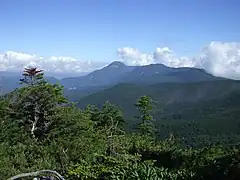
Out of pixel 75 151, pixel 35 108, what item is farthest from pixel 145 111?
pixel 75 151

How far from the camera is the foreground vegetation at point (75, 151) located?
62.6ft

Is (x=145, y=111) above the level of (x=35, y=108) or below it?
below

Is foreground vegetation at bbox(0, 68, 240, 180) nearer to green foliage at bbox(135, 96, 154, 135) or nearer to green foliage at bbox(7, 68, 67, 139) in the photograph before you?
green foliage at bbox(7, 68, 67, 139)

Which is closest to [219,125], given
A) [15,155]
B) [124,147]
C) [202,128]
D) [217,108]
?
[202,128]

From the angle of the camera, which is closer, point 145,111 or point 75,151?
point 75,151

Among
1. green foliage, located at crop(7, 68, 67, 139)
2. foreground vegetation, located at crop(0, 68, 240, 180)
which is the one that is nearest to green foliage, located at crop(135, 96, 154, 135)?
foreground vegetation, located at crop(0, 68, 240, 180)

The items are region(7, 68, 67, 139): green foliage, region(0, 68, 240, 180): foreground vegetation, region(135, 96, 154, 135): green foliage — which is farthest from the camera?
region(135, 96, 154, 135): green foliage

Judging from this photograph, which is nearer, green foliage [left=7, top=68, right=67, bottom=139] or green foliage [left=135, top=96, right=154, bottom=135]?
green foliage [left=7, top=68, right=67, bottom=139]

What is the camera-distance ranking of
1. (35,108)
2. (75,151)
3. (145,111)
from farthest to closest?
1. (145,111)
2. (35,108)
3. (75,151)

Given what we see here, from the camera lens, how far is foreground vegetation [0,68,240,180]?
1909 cm

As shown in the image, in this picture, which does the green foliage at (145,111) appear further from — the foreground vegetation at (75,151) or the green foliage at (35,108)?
the green foliage at (35,108)

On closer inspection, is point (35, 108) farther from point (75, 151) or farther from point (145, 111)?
point (145, 111)

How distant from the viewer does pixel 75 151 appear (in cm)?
2416

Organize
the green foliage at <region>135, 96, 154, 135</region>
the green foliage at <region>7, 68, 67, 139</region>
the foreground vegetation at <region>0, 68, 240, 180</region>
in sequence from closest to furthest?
the foreground vegetation at <region>0, 68, 240, 180</region>
the green foliage at <region>7, 68, 67, 139</region>
the green foliage at <region>135, 96, 154, 135</region>
